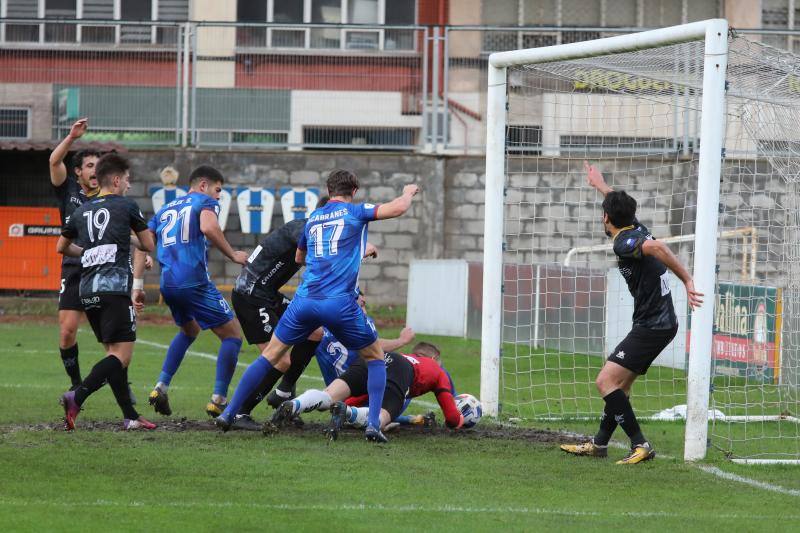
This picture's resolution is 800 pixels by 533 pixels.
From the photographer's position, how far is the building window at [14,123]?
23250mm

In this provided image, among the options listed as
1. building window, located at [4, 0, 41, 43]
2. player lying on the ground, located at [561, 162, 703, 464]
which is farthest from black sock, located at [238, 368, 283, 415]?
building window, located at [4, 0, 41, 43]

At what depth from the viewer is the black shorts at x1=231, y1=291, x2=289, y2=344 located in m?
10.2

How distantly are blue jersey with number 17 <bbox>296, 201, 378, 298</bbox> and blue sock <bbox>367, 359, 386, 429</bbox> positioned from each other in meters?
0.61

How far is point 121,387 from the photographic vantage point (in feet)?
30.5

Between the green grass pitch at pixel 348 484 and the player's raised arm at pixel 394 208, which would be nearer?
the green grass pitch at pixel 348 484

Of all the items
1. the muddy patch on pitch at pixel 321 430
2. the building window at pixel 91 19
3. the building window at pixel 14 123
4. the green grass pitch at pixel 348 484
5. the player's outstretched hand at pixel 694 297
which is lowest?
the muddy patch on pitch at pixel 321 430

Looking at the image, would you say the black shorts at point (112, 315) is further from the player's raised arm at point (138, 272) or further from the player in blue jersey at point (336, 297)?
the player's raised arm at point (138, 272)

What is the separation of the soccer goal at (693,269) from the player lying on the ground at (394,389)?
1505 millimetres

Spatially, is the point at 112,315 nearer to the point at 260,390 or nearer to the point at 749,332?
the point at 260,390

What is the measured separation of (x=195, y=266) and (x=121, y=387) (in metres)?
1.33

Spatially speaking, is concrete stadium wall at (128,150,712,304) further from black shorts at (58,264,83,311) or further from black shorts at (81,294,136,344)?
black shorts at (81,294,136,344)

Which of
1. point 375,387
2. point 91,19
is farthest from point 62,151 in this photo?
point 91,19

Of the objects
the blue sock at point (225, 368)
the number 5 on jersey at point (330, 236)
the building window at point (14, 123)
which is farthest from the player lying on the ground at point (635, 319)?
the building window at point (14, 123)

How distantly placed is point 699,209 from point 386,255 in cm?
1428
